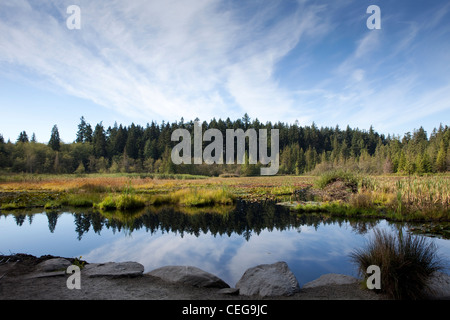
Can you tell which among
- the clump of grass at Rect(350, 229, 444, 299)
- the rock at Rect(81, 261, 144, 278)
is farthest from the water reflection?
the clump of grass at Rect(350, 229, 444, 299)

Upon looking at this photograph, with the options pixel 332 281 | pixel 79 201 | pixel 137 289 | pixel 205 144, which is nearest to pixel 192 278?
pixel 137 289

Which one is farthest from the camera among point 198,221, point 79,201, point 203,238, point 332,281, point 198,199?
point 198,199

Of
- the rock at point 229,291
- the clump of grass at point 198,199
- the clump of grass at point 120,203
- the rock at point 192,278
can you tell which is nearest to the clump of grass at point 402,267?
the rock at point 229,291

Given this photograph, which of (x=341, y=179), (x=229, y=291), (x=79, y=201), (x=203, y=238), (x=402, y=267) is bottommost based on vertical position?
(x=203, y=238)

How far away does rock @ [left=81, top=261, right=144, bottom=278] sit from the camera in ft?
13.9

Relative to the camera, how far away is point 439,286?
3.56 m

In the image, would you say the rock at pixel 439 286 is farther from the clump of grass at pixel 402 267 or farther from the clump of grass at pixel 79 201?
the clump of grass at pixel 79 201

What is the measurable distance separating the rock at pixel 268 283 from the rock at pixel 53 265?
323 cm

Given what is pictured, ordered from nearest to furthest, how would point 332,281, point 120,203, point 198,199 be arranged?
point 332,281 < point 120,203 < point 198,199

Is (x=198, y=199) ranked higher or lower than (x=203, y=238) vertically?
higher

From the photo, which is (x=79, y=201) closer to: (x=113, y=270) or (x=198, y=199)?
(x=198, y=199)

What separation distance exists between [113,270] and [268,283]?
2.64m
